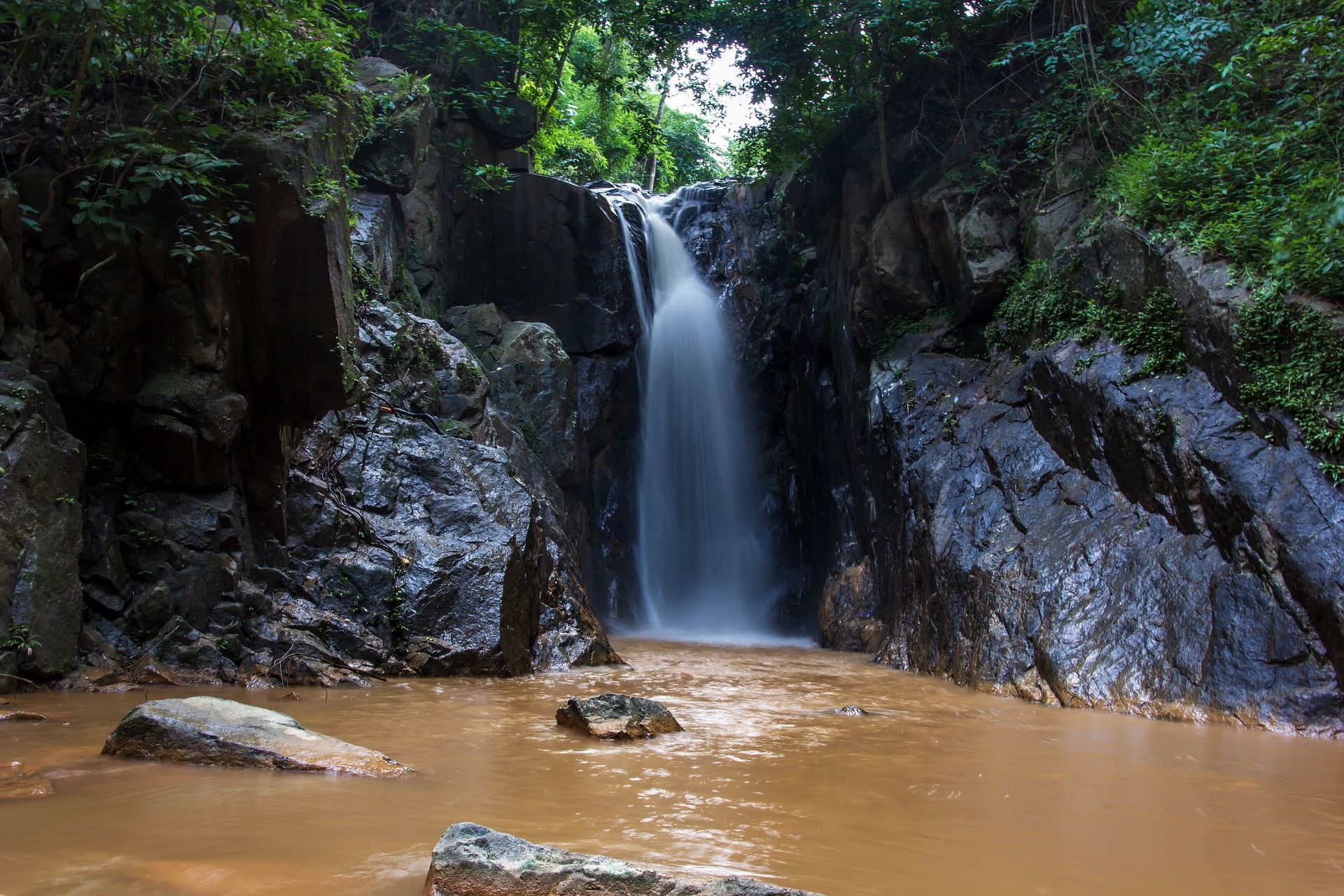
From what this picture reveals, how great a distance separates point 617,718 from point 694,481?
1418 cm

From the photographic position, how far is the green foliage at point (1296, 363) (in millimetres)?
7934

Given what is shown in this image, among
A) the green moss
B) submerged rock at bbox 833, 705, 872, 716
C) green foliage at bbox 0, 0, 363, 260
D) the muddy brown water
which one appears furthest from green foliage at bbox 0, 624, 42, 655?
the green moss

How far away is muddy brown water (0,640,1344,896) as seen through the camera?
9.59 feet

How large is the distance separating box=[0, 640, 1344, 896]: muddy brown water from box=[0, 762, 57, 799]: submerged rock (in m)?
0.07

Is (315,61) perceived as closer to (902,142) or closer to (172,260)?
(172,260)

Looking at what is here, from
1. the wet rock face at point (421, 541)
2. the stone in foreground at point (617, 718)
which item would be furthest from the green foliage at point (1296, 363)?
the wet rock face at point (421, 541)

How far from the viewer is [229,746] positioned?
4.31 m

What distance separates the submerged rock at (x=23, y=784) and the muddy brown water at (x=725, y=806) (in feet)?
0.22

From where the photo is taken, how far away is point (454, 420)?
1271 centimetres

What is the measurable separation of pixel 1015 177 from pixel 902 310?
264cm

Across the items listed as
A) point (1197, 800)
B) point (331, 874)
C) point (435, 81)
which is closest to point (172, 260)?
point (331, 874)

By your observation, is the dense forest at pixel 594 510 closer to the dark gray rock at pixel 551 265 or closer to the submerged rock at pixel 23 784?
the submerged rock at pixel 23 784

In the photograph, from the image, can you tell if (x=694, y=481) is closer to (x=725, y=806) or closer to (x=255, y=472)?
(x=255, y=472)

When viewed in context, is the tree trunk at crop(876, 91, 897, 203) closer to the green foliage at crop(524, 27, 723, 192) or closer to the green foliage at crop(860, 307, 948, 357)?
the green foliage at crop(860, 307, 948, 357)
